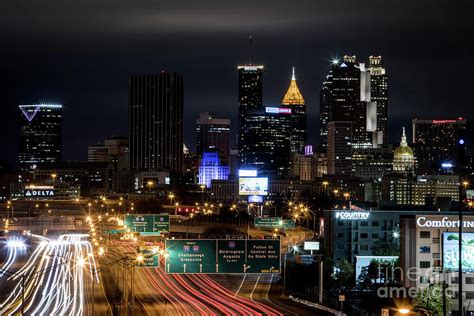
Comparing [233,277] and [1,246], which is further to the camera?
[1,246]

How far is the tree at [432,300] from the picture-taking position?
2542 inches

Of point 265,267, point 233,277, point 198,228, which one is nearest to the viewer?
point 265,267

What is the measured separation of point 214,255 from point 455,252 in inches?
735

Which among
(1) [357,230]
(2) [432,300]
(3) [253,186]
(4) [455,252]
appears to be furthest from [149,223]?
(3) [253,186]

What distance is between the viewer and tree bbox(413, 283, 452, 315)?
64.6 m

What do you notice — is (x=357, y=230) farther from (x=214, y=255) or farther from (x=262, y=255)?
(x=214, y=255)

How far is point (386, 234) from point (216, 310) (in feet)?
165

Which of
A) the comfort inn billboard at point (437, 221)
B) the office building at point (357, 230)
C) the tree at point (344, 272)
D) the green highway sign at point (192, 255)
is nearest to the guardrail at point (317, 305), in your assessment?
the green highway sign at point (192, 255)

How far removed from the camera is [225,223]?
181m

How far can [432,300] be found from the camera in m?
65.1

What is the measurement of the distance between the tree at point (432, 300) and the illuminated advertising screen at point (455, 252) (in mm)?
4975

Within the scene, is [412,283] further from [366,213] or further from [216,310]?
[366,213]

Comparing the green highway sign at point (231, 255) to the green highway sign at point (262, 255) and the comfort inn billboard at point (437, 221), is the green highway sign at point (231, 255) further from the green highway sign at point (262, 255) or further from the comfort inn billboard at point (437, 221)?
the comfort inn billboard at point (437, 221)

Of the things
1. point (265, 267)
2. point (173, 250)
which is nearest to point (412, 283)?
point (265, 267)
